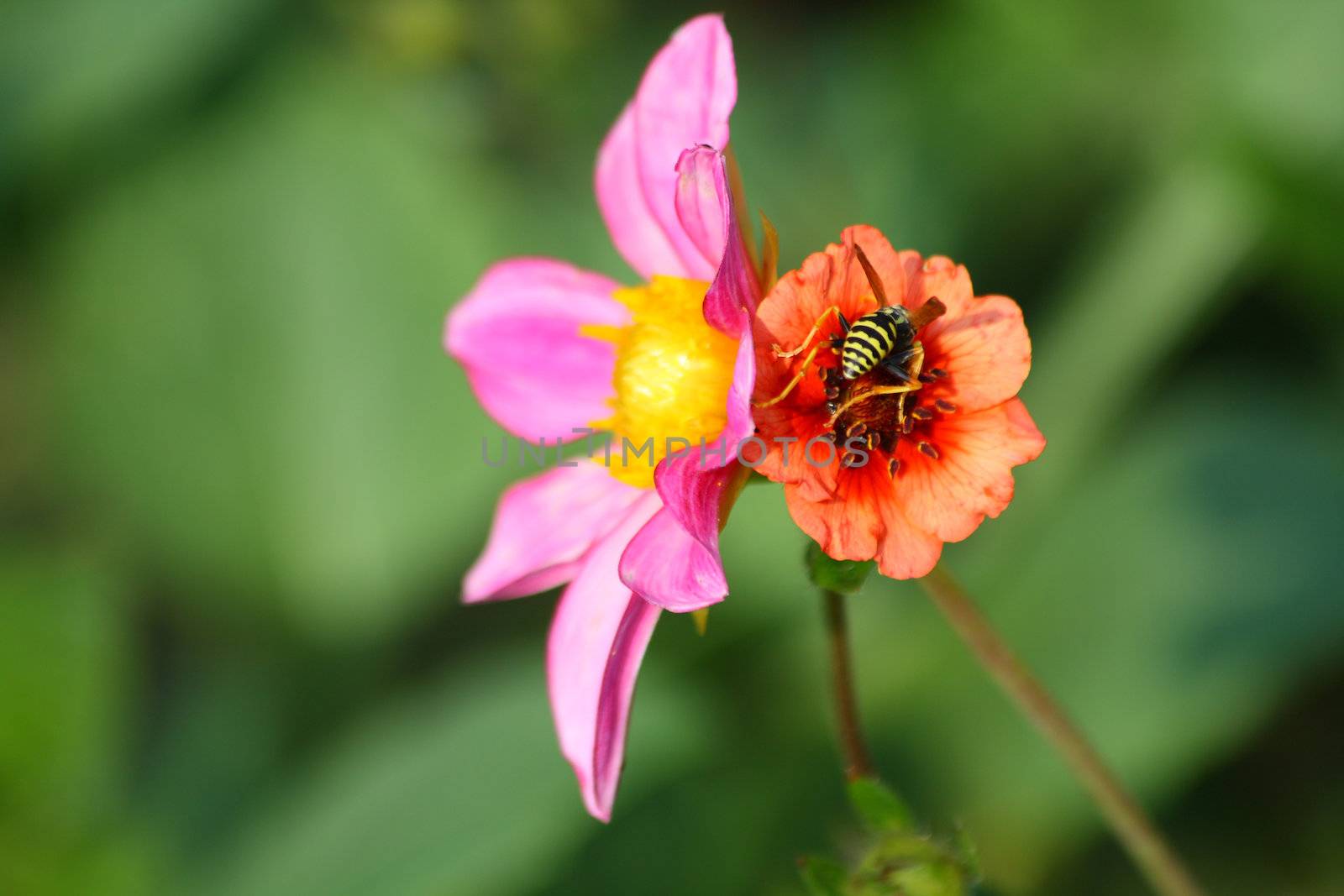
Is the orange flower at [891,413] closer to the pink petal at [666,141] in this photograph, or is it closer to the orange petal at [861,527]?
the orange petal at [861,527]

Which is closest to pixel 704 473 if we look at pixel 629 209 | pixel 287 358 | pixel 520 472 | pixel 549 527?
pixel 549 527

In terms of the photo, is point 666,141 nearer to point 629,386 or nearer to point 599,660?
point 629,386

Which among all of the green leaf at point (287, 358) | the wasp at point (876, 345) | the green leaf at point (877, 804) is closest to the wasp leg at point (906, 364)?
the wasp at point (876, 345)

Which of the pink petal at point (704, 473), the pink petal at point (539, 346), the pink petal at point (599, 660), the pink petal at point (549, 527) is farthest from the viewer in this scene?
the pink petal at point (539, 346)

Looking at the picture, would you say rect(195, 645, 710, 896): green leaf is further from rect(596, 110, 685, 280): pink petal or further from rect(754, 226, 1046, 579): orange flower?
rect(754, 226, 1046, 579): orange flower

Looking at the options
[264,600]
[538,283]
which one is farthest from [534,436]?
[264,600]

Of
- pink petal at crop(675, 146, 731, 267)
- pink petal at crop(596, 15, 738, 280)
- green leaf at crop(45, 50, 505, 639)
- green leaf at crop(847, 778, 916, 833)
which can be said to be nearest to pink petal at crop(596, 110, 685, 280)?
pink petal at crop(596, 15, 738, 280)
